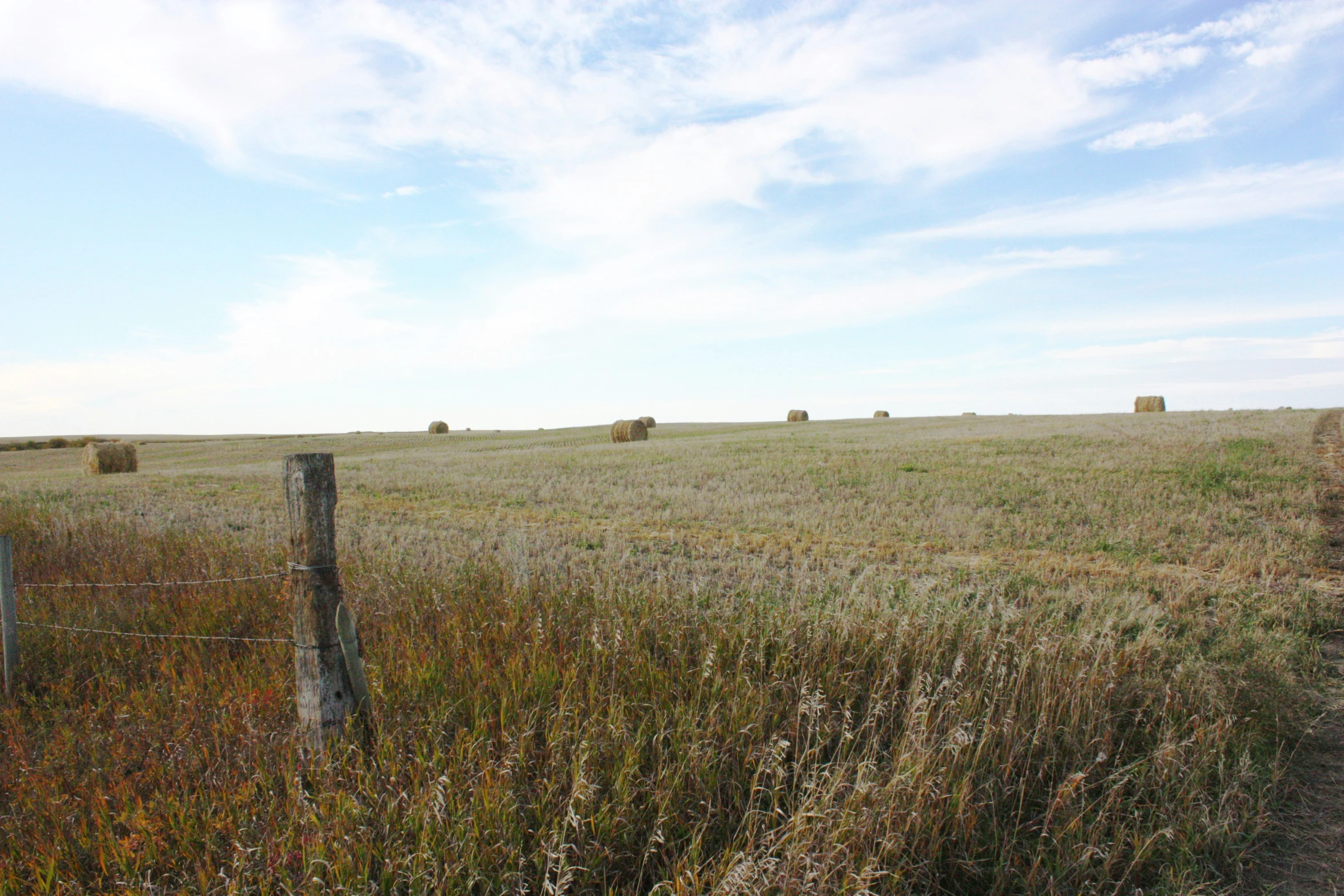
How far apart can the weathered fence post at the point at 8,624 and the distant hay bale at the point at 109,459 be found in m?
29.3

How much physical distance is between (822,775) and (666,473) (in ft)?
55.9

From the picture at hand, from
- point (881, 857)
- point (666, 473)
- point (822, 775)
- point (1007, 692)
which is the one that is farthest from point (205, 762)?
point (666, 473)

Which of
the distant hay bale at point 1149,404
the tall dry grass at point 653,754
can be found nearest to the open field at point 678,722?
the tall dry grass at point 653,754

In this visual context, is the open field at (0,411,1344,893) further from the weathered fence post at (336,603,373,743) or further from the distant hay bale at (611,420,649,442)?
the distant hay bale at (611,420,649,442)

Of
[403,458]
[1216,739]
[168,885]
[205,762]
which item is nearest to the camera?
[168,885]

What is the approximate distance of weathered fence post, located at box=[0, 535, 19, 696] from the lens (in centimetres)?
628

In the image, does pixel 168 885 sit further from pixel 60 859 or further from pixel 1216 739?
pixel 1216 739

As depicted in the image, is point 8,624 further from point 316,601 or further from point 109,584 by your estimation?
point 316,601

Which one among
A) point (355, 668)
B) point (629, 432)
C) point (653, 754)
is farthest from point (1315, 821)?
point (629, 432)

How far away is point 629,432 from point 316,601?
37.5 meters

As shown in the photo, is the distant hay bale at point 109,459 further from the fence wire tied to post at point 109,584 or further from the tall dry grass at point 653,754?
the tall dry grass at point 653,754

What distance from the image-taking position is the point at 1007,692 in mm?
5156

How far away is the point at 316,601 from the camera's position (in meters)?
4.27

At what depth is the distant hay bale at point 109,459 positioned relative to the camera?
3128 cm
